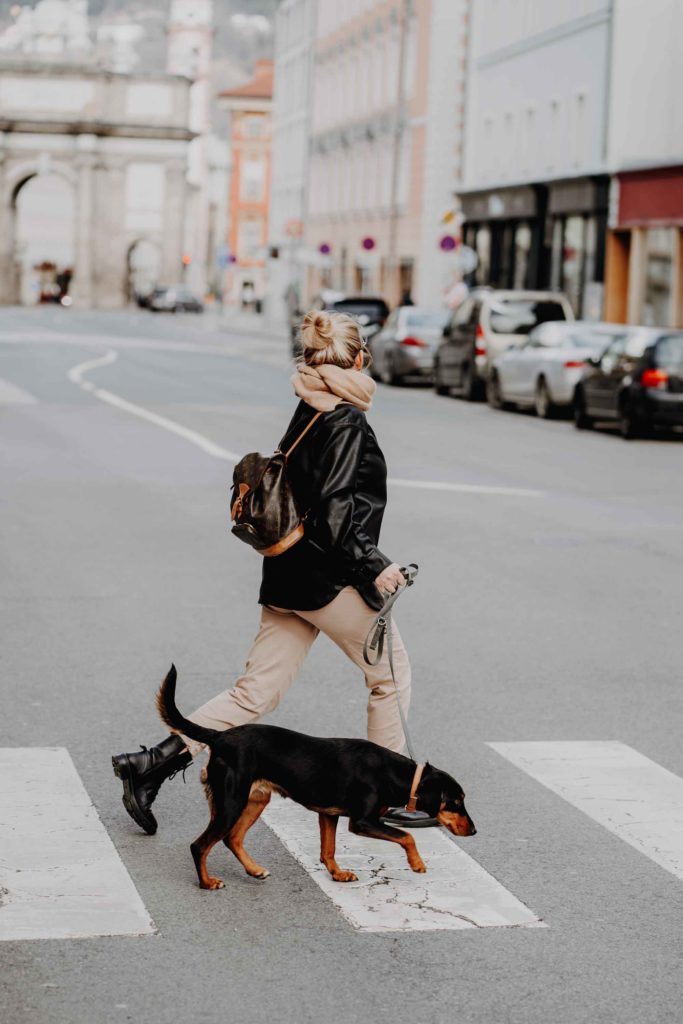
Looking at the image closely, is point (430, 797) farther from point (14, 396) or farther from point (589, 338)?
point (589, 338)

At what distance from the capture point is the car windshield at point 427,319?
40.0 m

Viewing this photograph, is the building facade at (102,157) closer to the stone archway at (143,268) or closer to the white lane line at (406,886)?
the stone archway at (143,268)

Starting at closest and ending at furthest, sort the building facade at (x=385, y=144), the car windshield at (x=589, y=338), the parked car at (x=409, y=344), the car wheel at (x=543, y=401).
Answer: the car windshield at (x=589, y=338) < the car wheel at (x=543, y=401) < the parked car at (x=409, y=344) < the building facade at (x=385, y=144)

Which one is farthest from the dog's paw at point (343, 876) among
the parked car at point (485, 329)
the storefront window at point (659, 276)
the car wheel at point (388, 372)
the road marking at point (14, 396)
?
the storefront window at point (659, 276)

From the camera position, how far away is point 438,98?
64.7 m

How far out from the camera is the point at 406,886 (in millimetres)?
6117

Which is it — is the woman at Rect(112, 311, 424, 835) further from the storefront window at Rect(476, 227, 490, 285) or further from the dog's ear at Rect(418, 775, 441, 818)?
the storefront window at Rect(476, 227, 490, 285)

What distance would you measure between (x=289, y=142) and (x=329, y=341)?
285 feet

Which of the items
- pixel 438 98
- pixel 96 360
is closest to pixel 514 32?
pixel 438 98

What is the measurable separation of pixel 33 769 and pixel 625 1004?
2.94m

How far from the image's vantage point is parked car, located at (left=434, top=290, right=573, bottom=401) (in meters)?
34.7

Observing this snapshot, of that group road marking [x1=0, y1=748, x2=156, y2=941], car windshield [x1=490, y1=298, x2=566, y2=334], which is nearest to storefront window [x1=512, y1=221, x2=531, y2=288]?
car windshield [x1=490, y1=298, x2=566, y2=334]

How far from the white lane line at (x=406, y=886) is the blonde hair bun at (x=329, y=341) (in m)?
1.48

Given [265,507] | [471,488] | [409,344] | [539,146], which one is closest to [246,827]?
[265,507]
